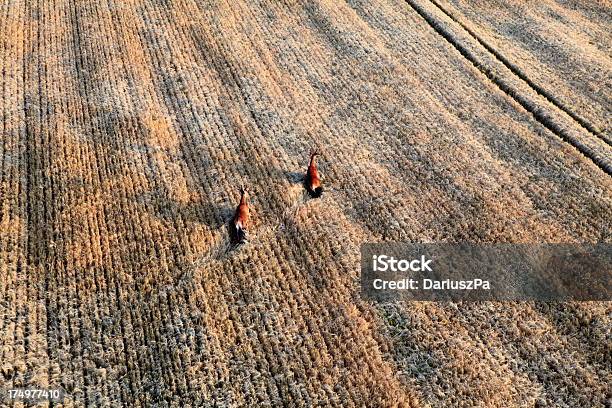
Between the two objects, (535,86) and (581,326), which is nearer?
(581,326)

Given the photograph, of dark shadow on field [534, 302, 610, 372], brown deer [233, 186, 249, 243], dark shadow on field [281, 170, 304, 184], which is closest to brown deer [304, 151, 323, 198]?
dark shadow on field [281, 170, 304, 184]

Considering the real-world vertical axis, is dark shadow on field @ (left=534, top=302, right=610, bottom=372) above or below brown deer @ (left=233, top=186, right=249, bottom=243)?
above

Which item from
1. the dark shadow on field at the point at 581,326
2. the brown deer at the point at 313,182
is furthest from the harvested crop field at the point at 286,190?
the brown deer at the point at 313,182

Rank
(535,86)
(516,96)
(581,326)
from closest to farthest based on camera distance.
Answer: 1. (581,326)
2. (516,96)
3. (535,86)

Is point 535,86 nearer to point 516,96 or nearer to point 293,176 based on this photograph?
point 516,96

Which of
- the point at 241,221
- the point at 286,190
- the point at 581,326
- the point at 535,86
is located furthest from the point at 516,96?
the point at 241,221

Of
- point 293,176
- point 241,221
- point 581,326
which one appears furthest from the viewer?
point 293,176

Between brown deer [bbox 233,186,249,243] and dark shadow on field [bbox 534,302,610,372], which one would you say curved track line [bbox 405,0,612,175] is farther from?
brown deer [bbox 233,186,249,243]

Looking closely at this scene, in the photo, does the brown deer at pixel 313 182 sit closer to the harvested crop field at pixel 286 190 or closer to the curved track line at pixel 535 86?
the harvested crop field at pixel 286 190

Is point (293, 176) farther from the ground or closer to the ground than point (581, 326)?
closer to the ground
